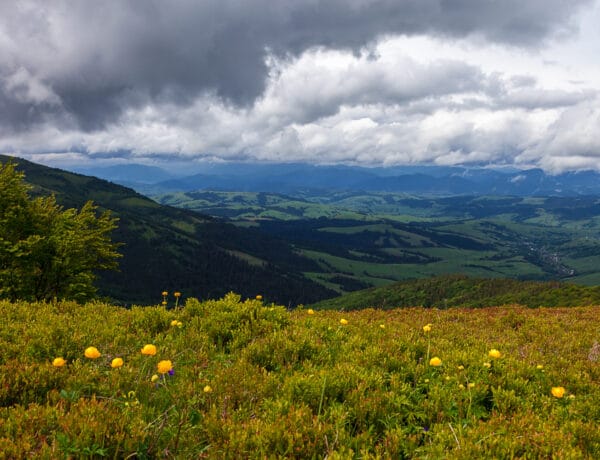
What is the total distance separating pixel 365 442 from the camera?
468 centimetres

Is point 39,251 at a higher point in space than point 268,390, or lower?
lower

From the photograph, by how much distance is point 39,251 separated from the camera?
28188 millimetres

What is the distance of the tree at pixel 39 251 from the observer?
90.4ft

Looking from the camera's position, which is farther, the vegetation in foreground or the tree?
the tree

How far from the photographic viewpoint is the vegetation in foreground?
172 inches

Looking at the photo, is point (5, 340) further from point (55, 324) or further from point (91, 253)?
point (91, 253)

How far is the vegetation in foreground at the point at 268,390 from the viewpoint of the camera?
438 cm

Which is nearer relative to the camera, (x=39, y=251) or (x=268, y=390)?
(x=268, y=390)

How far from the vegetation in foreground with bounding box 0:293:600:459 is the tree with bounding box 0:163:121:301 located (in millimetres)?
21606

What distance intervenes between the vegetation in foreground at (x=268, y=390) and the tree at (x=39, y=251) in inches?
851

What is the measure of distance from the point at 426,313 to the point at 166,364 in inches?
514

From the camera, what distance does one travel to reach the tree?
27.5m

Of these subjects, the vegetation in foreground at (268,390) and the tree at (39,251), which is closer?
the vegetation in foreground at (268,390)

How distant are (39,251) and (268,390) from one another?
1170 inches
